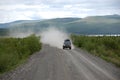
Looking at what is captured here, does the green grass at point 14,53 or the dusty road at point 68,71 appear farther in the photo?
the green grass at point 14,53

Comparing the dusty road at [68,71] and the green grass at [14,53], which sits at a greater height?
the dusty road at [68,71]

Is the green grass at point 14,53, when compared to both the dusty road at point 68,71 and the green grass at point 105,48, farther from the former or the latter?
the green grass at point 105,48

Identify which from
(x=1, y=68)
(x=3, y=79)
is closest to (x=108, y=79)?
(x=3, y=79)

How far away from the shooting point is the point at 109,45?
218 feet

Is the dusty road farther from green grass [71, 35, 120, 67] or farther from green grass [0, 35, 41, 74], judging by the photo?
green grass [71, 35, 120, 67]

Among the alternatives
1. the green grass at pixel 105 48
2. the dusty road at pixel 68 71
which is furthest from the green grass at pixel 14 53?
the green grass at pixel 105 48

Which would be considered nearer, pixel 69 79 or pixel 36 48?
pixel 69 79

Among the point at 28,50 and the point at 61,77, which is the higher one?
the point at 61,77

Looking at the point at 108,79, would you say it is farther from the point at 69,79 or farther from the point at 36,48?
the point at 36,48

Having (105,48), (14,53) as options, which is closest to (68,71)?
(14,53)

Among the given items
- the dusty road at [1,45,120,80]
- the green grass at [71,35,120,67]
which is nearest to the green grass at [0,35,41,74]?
the dusty road at [1,45,120,80]

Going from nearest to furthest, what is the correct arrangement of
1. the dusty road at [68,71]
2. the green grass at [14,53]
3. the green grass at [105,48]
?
the dusty road at [68,71] < the green grass at [14,53] < the green grass at [105,48]

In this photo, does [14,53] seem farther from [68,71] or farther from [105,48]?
[105,48]

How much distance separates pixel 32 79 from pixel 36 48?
3386 centimetres
